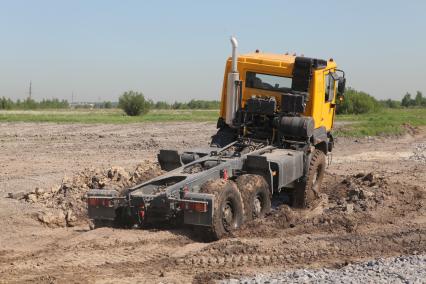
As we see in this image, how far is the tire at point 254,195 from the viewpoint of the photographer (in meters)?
9.06

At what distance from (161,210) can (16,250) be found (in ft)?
6.46

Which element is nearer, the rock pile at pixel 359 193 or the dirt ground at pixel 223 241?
the dirt ground at pixel 223 241

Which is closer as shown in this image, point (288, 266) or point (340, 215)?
point (288, 266)

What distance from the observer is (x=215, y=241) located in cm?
813

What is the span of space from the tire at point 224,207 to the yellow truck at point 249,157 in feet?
0.04

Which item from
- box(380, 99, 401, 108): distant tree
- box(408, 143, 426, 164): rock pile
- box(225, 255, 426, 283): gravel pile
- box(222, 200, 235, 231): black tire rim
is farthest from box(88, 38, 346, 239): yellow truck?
box(380, 99, 401, 108): distant tree

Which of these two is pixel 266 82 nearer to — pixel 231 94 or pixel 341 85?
pixel 231 94

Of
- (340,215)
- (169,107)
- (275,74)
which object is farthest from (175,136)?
(169,107)

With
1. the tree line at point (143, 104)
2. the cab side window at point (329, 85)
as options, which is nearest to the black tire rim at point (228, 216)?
the cab side window at point (329, 85)

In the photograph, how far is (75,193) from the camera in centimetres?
1093

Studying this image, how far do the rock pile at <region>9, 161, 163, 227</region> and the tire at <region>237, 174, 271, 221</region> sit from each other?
5.60 ft

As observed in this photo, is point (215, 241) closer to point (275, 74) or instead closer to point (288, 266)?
point (288, 266)

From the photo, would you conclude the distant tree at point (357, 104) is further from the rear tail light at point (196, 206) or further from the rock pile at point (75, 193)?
the rear tail light at point (196, 206)

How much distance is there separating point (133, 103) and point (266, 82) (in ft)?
118
